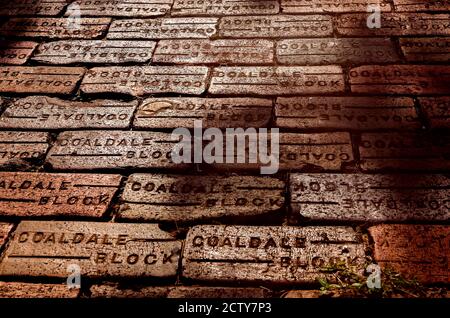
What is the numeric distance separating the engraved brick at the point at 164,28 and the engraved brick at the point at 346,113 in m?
0.63

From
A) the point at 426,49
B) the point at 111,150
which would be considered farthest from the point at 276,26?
the point at 111,150

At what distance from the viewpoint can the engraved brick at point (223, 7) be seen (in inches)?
74.7

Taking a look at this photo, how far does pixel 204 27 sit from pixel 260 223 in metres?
1.13

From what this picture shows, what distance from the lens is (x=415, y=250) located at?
3.21ft

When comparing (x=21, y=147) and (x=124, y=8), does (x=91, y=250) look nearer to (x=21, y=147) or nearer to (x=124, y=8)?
(x=21, y=147)

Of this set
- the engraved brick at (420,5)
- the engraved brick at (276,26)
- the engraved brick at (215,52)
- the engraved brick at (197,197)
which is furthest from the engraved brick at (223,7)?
the engraved brick at (197,197)

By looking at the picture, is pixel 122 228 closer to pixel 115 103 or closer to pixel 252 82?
pixel 115 103

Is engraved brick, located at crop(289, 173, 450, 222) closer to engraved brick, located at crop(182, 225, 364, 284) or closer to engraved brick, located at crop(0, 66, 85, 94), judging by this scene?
engraved brick, located at crop(182, 225, 364, 284)

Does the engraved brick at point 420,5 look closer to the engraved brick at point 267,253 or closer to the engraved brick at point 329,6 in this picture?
the engraved brick at point 329,6

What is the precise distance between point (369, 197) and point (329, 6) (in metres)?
1.19

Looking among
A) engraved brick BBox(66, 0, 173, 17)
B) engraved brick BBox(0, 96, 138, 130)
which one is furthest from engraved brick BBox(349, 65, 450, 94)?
engraved brick BBox(66, 0, 173, 17)

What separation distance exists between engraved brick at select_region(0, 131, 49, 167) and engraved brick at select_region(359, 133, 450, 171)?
1090mm

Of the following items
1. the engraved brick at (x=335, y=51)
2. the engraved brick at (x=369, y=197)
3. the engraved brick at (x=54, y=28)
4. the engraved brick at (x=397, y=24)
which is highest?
the engraved brick at (x=54, y=28)
